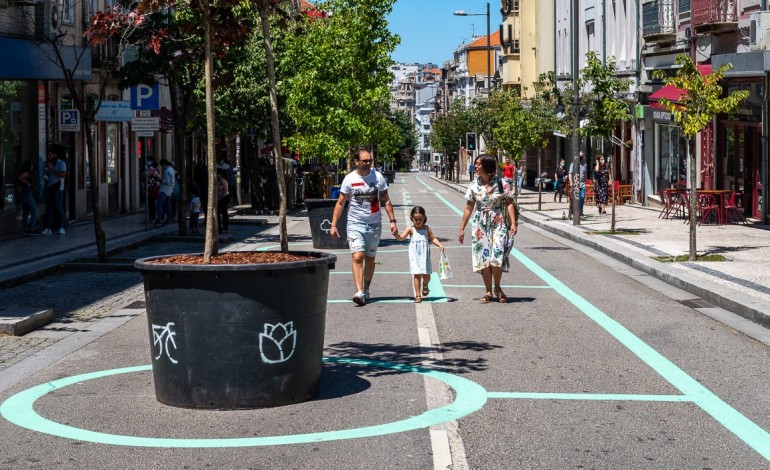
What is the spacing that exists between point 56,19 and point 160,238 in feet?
22.7

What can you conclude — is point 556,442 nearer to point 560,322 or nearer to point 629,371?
point 629,371

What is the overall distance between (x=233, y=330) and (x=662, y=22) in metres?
31.9

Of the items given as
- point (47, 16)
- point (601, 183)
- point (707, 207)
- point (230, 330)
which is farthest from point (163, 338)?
point (601, 183)

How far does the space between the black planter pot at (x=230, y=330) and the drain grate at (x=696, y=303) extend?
7.56 m

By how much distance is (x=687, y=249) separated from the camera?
21.8 m

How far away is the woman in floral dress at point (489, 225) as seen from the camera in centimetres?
1429

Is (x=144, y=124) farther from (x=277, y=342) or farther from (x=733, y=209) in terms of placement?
(x=277, y=342)

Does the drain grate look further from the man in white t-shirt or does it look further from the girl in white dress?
the man in white t-shirt

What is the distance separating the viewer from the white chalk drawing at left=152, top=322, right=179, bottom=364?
8.12 metres

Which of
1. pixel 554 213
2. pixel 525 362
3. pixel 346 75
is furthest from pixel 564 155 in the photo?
pixel 525 362

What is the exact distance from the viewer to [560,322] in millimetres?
12750

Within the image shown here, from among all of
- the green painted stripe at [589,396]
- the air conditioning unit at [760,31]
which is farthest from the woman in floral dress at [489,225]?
the air conditioning unit at [760,31]

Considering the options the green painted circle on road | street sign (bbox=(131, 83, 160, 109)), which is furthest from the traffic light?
the green painted circle on road

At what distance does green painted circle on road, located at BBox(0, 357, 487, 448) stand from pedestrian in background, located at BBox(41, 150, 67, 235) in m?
18.3
